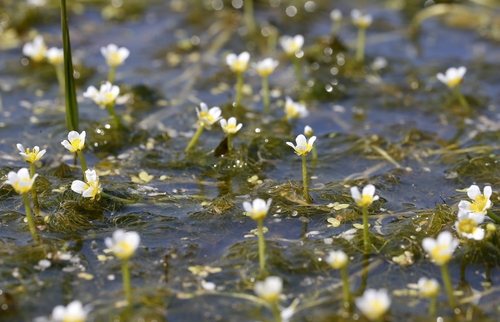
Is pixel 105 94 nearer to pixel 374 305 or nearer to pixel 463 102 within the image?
pixel 374 305

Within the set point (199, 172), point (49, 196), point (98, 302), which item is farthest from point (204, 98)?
point (98, 302)

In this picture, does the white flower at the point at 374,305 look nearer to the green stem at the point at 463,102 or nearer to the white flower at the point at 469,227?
the white flower at the point at 469,227

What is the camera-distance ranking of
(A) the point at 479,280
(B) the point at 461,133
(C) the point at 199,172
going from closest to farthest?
(A) the point at 479,280, (C) the point at 199,172, (B) the point at 461,133

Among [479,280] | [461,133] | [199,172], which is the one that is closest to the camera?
[479,280]

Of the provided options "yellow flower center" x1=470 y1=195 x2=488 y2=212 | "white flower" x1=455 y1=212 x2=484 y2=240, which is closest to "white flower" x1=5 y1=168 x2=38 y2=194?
"white flower" x1=455 y1=212 x2=484 y2=240

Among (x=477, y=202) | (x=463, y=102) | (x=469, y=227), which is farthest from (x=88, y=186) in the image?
(x=463, y=102)

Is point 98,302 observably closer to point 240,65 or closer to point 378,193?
point 378,193

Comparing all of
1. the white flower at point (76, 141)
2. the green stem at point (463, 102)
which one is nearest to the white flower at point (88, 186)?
the white flower at point (76, 141)

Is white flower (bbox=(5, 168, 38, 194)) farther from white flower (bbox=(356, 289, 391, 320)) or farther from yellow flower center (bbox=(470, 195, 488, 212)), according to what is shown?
yellow flower center (bbox=(470, 195, 488, 212))
